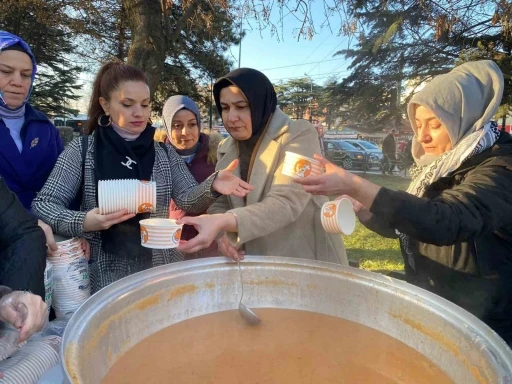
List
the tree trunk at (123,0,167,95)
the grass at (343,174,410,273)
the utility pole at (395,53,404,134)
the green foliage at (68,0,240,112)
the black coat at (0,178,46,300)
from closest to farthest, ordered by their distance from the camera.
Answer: the black coat at (0,178,46,300), the grass at (343,174,410,273), the green foliage at (68,0,240,112), the tree trunk at (123,0,167,95), the utility pole at (395,53,404,134)

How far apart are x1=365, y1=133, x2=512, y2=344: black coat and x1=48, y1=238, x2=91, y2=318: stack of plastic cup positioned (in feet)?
3.21

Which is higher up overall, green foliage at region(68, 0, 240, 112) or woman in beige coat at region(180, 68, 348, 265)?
green foliage at region(68, 0, 240, 112)

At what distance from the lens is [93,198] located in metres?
1.57

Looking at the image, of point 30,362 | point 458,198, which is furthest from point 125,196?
point 458,198

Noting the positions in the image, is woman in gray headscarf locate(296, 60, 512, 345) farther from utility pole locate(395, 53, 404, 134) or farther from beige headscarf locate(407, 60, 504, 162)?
utility pole locate(395, 53, 404, 134)

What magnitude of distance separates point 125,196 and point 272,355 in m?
0.73

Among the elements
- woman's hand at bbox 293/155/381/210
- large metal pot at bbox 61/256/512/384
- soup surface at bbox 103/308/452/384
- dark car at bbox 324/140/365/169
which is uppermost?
woman's hand at bbox 293/155/381/210

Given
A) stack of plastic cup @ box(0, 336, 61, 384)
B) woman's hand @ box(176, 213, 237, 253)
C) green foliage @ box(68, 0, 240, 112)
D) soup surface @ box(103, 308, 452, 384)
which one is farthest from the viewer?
green foliage @ box(68, 0, 240, 112)

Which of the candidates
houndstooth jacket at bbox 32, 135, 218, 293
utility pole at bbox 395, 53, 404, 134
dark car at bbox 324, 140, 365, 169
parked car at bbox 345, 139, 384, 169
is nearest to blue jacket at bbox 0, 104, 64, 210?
houndstooth jacket at bbox 32, 135, 218, 293

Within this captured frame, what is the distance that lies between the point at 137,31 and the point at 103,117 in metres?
4.60

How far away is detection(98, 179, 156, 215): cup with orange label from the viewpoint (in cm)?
134

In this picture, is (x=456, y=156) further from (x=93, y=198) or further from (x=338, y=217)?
(x=93, y=198)

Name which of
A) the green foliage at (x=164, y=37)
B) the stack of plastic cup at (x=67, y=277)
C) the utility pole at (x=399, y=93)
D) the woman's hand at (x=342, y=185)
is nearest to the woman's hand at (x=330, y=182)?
the woman's hand at (x=342, y=185)

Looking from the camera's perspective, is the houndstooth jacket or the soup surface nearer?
the soup surface
